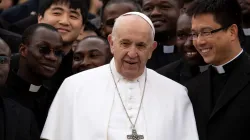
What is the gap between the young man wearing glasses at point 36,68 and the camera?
7.58 metres

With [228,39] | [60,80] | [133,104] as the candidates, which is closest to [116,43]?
[133,104]

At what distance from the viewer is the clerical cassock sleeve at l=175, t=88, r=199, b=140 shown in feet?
22.3

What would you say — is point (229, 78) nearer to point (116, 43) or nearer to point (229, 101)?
point (229, 101)

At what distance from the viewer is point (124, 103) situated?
685 centimetres

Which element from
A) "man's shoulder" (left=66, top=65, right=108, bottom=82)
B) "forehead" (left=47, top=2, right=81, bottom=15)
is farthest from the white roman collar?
"man's shoulder" (left=66, top=65, right=108, bottom=82)

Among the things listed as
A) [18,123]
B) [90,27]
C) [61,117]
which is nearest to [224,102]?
[61,117]

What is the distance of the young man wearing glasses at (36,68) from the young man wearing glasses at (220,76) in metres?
1.49

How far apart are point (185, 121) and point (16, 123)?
1523 mm

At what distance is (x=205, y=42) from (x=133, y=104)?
0.96 m

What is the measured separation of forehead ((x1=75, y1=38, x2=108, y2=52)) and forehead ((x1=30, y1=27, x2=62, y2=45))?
0.34 metres

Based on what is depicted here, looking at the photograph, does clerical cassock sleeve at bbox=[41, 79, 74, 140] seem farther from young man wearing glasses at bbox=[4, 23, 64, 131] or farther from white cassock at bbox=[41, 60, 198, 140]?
young man wearing glasses at bbox=[4, 23, 64, 131]

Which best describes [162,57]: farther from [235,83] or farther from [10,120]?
[10,120]

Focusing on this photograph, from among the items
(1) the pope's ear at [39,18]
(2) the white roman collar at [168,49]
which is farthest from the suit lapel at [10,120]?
(2) the white roman collar at [168,49]

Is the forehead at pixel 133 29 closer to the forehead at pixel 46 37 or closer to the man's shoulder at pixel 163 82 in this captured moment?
the man's shoulder at pixel 163 82
